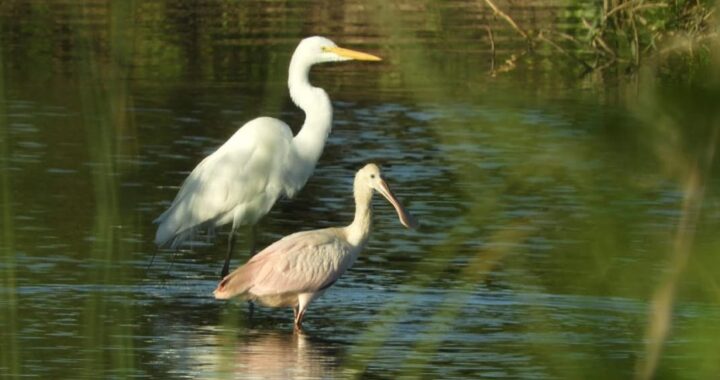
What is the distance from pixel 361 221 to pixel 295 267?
1.84 feet

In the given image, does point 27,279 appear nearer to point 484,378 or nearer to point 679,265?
point 484,378

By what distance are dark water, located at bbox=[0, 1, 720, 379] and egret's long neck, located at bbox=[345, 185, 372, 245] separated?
1.22ft

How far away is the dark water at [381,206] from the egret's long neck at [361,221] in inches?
14.6

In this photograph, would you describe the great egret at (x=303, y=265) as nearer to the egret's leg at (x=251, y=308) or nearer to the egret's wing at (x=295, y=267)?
the egret's wing at (x=295, y=267)

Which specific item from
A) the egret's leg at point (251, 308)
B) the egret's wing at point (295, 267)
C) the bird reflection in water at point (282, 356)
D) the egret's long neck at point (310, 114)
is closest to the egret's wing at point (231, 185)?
the egret's long neck at point (310, 114)

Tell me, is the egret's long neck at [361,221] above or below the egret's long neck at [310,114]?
below

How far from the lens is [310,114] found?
9258 millimetres

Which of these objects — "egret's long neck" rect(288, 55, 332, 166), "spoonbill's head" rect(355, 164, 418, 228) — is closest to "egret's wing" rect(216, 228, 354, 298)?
"spoonbill's head" rect(355, 164, 418, 228)

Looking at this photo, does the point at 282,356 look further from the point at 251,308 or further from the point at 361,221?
the point at 251,308

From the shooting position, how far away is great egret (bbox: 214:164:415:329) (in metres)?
7.43

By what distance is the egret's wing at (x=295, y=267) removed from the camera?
7.41 m

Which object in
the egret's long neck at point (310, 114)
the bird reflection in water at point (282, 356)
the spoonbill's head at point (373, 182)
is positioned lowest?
the bird reflection in water at point (282, 356)

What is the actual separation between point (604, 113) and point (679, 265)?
246mm

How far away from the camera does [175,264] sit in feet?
30.7
